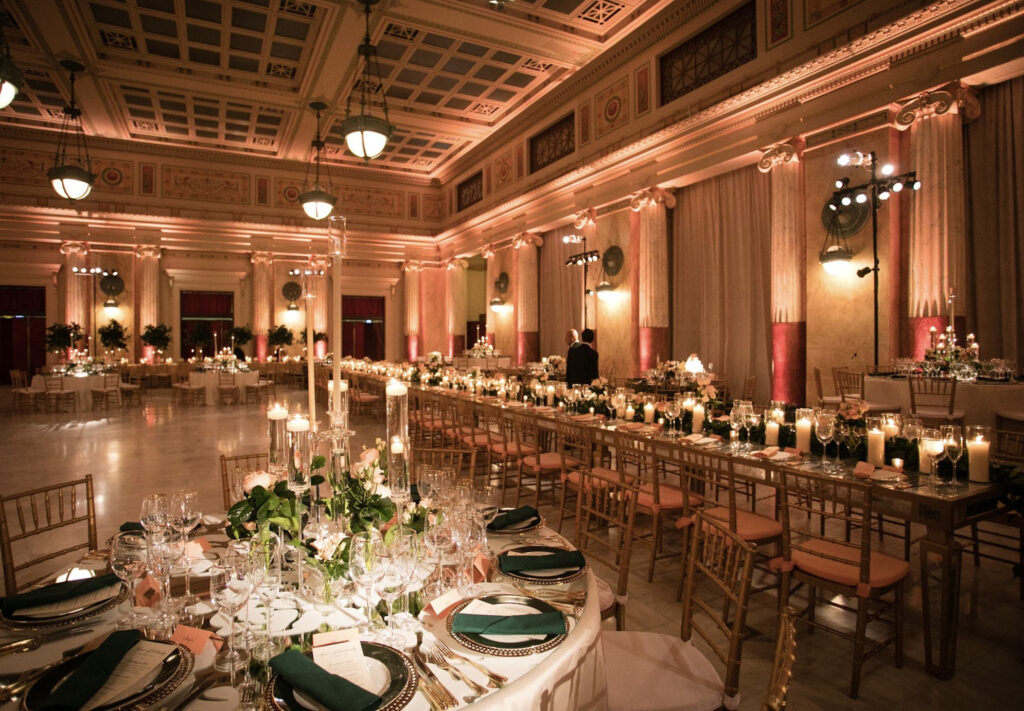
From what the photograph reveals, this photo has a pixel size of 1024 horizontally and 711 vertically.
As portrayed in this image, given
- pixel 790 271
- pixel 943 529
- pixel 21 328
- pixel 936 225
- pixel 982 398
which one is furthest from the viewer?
pixel 21 328

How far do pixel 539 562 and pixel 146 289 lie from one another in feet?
60.8

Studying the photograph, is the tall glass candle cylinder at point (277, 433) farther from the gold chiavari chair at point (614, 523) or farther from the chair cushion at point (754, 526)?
the chair cushion at point (754, 526)

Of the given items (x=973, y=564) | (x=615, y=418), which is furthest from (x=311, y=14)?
(x=973, y=564)

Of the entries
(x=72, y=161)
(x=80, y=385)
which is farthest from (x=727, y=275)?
(x=72, y=161)

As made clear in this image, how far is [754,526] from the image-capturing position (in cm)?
309

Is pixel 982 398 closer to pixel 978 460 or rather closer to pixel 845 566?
pixel 978 460

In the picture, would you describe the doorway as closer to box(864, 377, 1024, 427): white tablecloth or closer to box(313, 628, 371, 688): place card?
box(313, 628, 371, 688): place card

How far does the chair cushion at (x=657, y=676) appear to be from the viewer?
65.7 inches

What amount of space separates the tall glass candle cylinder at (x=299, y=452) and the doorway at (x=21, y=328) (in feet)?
62.7

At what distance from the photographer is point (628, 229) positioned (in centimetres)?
1148

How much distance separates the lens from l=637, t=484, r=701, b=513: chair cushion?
350 centimetres

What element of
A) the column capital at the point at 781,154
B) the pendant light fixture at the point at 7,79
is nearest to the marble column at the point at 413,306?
the column capital at the point at 781,154

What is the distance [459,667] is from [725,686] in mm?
940

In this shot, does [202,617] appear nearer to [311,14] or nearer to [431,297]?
[311,14]
